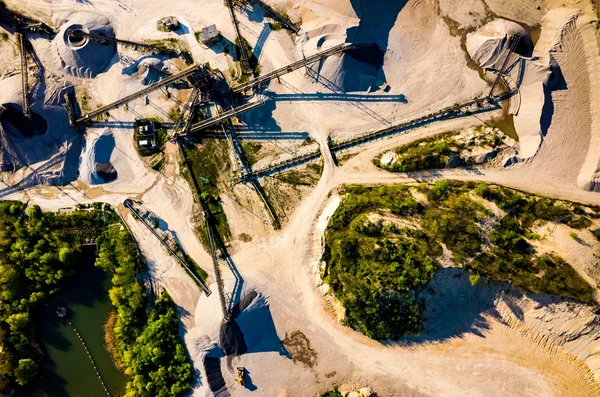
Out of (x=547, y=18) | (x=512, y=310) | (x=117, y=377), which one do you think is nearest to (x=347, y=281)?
(x=512, y=310)

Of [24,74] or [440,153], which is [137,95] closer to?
[24,74]

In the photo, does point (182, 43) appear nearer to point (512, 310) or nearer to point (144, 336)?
point (144, 336)

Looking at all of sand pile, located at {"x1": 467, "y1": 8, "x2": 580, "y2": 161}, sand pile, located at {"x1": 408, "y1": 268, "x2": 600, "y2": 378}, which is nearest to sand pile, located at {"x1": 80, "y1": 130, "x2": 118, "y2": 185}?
sand pile, located at {"x1": 408, "y1": 268, "x2": 600, "y2": 378}

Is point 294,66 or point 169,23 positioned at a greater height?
point 169,23

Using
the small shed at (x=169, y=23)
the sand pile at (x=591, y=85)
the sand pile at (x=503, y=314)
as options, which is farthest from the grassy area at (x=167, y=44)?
the sand pile at (x=591, y=85)

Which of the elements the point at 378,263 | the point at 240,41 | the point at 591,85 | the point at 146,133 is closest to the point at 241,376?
the point at 378,263

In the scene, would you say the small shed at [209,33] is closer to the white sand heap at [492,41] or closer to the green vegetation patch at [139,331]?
the green vegetation patch at [139,331]
